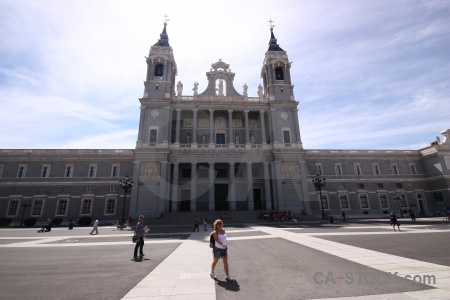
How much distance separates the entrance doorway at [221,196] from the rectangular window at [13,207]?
31672mm

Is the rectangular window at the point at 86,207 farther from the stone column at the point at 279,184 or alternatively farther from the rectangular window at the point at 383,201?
the rectangular window at the point at 383,201

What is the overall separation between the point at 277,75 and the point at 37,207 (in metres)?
47.7

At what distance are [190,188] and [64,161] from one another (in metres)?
22.7

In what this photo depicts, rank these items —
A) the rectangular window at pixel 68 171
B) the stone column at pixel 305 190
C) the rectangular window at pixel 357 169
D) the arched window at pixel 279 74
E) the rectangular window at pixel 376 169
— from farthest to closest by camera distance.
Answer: the arched window at pixel 279 74, the rectangular window at pixel 376 169, the rectangular window at pixel 357 169, the rectangular window at pixel 68 171, the stone column at pixel 305 190

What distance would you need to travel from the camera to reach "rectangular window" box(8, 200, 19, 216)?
A: 35031mm

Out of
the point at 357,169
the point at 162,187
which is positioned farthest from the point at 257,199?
the point at 357,169

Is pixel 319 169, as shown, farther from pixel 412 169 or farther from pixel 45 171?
pixel 45 171

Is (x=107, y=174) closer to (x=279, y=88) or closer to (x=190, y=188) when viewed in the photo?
(x=190, y=188)

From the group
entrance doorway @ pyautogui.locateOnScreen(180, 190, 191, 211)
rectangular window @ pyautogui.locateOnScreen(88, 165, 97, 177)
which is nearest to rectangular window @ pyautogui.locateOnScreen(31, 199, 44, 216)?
rectangular window @ pyautogui.locateOnScreen(88, 165, 97, 177)

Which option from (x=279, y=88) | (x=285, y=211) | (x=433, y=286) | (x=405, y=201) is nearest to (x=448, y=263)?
(x=433, y=286)

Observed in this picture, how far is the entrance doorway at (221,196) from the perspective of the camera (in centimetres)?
3721

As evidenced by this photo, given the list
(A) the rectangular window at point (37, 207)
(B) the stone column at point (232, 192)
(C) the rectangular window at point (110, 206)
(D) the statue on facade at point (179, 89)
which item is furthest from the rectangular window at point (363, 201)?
(A) the rectangular window at point (37, 207)

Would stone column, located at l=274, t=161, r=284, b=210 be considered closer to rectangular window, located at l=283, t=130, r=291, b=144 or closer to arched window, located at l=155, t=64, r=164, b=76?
rectangular window, located at l=283, t=130, r=291, b=144

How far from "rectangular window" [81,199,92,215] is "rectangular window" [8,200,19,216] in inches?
393
